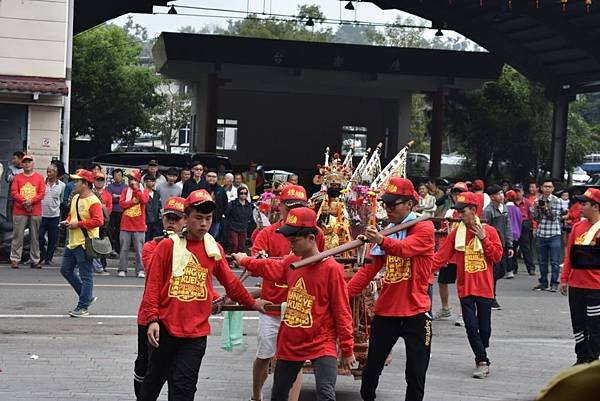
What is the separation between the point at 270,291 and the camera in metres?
7.57

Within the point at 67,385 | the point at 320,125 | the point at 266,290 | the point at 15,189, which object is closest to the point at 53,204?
the point at 15,189

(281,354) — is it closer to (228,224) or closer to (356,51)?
(228,224)

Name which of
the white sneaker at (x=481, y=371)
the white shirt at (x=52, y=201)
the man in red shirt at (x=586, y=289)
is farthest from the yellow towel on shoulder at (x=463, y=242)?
the white shirt at (x=52, y=201)

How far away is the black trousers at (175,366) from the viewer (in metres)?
6.27

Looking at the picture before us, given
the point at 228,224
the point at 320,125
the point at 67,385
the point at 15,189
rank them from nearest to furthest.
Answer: the point at 67,385
the point at 15,189
the point at 228,224
the point at 320,125

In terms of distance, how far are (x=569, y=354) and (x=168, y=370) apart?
633 cm

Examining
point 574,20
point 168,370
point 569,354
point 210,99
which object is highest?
point 574,20

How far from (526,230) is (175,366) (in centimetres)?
1518

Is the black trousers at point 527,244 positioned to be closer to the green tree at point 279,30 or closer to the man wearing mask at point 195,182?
the man wearing mask at point 195,182

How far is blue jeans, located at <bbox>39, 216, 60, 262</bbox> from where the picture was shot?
59.2 ft

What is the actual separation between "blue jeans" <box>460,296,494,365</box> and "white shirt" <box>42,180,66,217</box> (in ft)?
32.6

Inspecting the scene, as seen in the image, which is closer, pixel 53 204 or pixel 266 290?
pixel 266 290

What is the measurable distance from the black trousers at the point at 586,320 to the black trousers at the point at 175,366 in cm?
457

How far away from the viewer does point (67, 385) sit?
29.3ft
